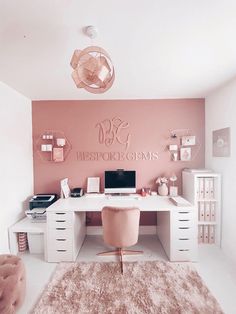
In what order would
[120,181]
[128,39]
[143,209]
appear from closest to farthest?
1. [128,39]
2. [143,209]
3. [120,181]

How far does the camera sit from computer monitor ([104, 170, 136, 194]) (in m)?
3.03

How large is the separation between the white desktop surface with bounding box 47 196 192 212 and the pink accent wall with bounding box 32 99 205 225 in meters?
0.42

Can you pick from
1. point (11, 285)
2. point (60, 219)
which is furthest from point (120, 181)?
point (11, 285)

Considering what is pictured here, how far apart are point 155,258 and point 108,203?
3.16ft

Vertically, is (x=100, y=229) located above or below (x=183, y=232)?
below

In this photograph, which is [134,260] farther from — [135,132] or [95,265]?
[135,132]

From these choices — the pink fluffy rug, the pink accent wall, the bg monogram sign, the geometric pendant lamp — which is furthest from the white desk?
the geometric pendant lamp

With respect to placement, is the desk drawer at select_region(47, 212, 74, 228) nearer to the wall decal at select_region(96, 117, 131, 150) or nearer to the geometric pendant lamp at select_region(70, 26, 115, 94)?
the wall decal at select_region(96, 117, 131, 150)

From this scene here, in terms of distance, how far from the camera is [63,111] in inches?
126

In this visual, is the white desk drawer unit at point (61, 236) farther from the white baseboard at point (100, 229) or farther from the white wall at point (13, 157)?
the white baseboard at point (100, 229)

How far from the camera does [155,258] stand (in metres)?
2.51

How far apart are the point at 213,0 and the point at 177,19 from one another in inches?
9.2

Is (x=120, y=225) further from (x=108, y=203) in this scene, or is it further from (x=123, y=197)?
(x=123, y=197)

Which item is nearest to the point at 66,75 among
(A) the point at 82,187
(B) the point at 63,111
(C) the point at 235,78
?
(B) the point at 63,111
